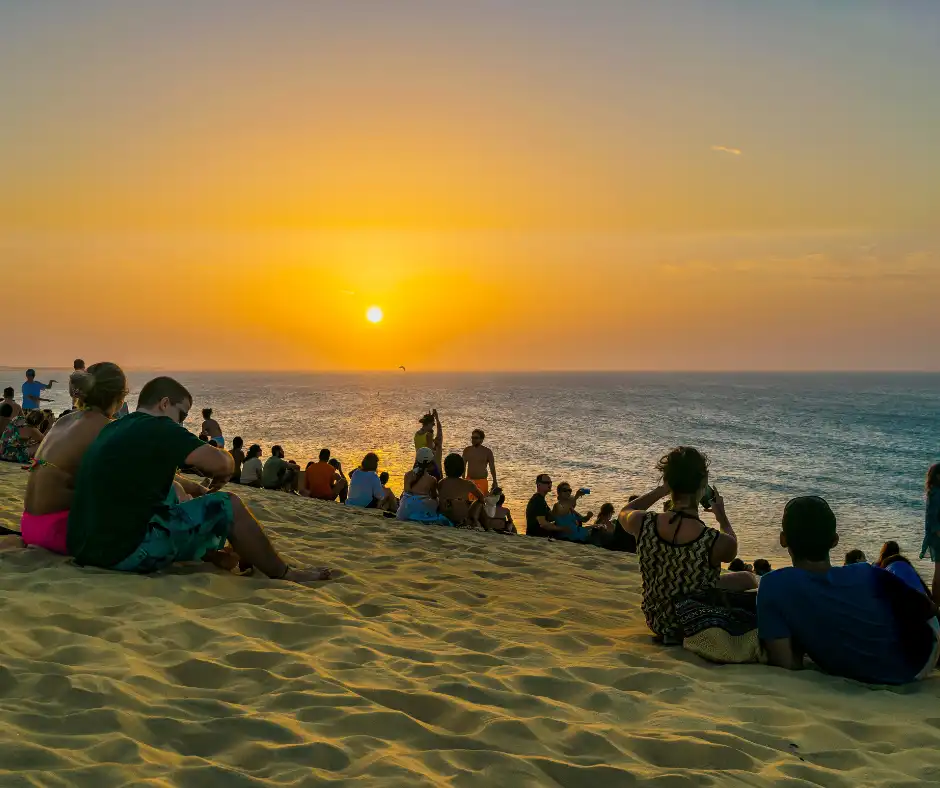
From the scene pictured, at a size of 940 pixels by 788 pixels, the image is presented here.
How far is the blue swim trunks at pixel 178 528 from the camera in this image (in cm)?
528

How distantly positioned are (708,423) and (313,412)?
1332 inches

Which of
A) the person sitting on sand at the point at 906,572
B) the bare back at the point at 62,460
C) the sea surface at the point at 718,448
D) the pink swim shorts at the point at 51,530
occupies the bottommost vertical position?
the sea surface at the point at 718,448

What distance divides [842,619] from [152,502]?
13.7 ft

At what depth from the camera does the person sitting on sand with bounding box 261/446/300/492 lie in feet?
47.4

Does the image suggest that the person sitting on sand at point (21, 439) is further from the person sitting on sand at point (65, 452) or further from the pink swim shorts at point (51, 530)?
the person sitting on sand at point (65, 452)

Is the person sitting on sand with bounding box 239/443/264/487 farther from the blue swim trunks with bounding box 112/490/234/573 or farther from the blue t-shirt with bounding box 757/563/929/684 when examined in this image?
the blue t-shirt with bounding box 757/563/929/684

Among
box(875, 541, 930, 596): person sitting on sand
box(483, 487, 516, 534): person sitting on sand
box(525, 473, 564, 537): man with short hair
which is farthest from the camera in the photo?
box(525, 473, 564, 537): man with short hair

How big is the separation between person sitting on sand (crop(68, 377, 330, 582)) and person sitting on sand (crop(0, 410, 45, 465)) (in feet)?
27.9

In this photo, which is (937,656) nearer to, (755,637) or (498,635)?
(755,637)

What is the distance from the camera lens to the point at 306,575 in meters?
5.73

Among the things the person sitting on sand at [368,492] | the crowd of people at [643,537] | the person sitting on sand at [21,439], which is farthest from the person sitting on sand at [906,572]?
the person sitting on sand at [21,439]

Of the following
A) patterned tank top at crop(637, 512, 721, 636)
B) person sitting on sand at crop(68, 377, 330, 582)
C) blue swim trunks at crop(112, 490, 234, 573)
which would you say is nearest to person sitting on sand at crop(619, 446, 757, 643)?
patterned tank top at crop(637, 512, 721, 636)

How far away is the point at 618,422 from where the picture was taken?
223 ft

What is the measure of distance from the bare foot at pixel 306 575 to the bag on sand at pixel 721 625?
2.50 metres
